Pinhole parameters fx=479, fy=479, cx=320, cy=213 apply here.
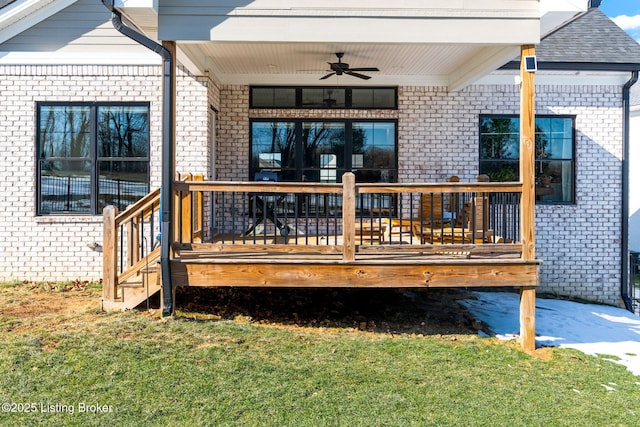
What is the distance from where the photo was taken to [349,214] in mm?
5359

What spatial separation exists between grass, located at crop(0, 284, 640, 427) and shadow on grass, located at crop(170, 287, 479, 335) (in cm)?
29

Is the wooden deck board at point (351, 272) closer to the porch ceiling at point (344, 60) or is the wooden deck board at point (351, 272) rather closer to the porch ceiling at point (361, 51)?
the porch ceiling at point (361, 51)

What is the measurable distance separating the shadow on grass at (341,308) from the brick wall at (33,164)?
2202mm

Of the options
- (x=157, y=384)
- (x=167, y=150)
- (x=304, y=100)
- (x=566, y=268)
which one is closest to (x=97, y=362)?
(x=157, y=384)

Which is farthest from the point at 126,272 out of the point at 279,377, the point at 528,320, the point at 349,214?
the point at 528,320

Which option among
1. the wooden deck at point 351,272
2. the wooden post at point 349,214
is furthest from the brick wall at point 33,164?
the wooden post at point 349,214

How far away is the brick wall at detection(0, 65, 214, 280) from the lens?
7566 millimetres

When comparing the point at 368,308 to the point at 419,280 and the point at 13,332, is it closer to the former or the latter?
the point at 419,280

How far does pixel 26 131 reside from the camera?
7586 millimetres

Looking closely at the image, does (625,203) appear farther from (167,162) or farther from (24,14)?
(24,14)

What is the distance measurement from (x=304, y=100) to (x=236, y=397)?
575 cm

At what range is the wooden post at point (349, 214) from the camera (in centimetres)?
534

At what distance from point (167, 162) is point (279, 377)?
104 inches

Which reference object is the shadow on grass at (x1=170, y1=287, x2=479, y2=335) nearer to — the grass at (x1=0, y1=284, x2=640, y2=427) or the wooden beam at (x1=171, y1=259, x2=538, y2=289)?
the grass at (x1=0, y1=284, x2=640, y2=427)
